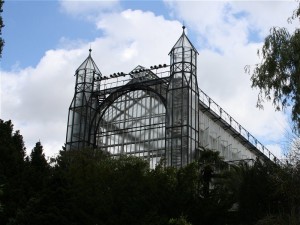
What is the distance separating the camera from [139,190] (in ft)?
109

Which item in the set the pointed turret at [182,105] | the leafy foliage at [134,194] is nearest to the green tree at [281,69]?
the leafy foliage at [134,194]

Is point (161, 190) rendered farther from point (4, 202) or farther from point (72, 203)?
point (4, 202)

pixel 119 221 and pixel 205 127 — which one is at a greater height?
pixel 205 127

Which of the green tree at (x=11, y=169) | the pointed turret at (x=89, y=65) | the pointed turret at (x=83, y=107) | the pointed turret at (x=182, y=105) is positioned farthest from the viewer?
the pointed turret at (x=89, y=65)

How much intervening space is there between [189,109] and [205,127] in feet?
22.2

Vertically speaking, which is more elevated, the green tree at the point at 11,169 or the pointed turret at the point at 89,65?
the pointed turret at the point at 89,65

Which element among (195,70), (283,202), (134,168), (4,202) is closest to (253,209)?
(283,202)

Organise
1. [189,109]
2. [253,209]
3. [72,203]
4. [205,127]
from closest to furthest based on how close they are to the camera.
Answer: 1. [72,203]
2. [253,209]
3. [189,109]
4. [205,127]

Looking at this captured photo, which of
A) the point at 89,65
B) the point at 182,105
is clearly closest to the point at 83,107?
the point at 89,65

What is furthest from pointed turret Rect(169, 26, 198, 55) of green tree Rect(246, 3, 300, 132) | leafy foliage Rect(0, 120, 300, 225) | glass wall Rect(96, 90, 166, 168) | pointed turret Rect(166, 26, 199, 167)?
green tree Rect(246, 3, 300, 132)

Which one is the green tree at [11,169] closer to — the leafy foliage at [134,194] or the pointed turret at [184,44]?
the leafy foliage at [134,194]

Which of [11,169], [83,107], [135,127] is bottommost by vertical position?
[11,169]

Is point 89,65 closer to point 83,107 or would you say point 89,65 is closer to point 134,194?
point 83,107

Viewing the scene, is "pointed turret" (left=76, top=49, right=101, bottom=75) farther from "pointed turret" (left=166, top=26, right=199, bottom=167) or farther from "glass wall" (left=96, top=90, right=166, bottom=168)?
"pointed turret" (left=166, top=26, right=199, bottom=167)
